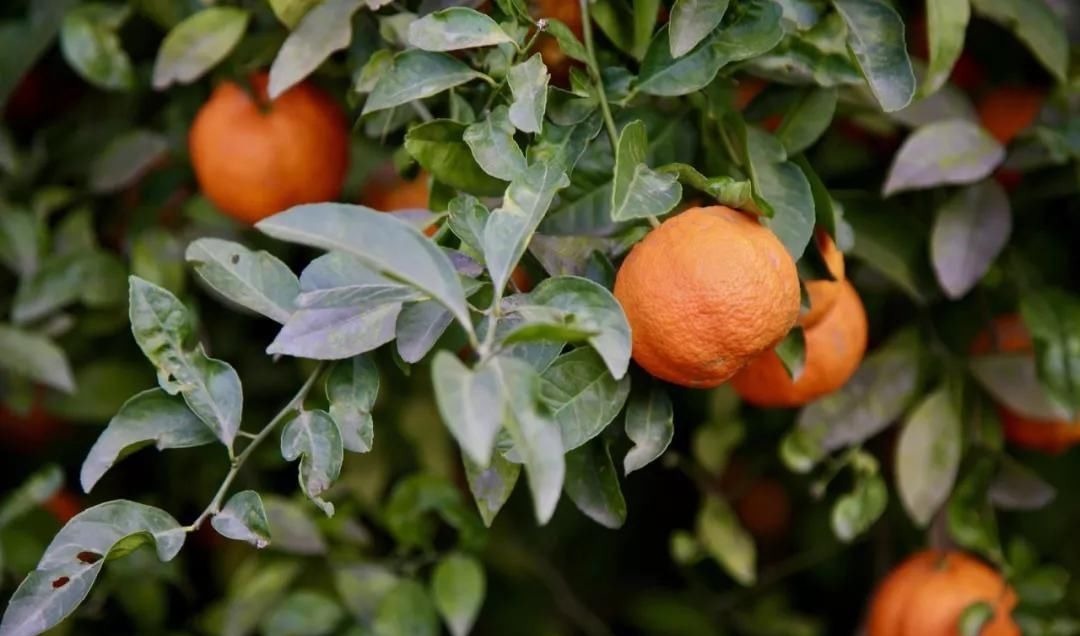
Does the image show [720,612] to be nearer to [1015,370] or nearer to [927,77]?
[1015,370]

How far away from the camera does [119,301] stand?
1090mm

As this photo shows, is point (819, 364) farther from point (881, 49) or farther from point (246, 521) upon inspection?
point (246, 521)

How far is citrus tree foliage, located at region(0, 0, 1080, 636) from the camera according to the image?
0.65m

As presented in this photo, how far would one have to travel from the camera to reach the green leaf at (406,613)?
39.4 inches

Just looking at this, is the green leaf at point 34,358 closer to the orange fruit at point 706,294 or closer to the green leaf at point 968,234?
the orange fruit at point 706,294

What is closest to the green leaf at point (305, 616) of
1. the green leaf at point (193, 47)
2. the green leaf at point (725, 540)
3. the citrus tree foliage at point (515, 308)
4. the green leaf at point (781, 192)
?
the citrus tree foliage at point (515, 308)

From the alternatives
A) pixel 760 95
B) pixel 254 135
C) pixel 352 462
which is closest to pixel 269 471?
pixel 352 462

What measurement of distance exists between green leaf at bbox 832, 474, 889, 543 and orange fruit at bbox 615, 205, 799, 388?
0.34 meters

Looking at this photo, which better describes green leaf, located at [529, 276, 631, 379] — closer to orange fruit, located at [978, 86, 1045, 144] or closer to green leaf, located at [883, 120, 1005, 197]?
green leaf, located at [883, 120, 1005, 197]

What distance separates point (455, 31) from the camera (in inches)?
26.1

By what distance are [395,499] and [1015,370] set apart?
51 centimetres

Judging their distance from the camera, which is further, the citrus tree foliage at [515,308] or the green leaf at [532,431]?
the citrus tree foliage at [515,308]

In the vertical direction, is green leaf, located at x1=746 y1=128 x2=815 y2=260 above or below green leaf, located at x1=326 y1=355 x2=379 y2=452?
above

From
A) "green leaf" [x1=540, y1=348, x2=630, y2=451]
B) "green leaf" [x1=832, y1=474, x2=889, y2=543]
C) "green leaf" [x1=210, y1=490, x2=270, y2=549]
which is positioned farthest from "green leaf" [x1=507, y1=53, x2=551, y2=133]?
"green leaf" [x1=832, y1=474, x2=889, y2=543]
